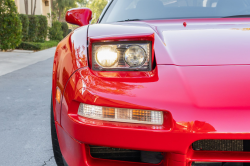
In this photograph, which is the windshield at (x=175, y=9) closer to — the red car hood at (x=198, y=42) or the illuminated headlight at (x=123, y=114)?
the red car hood at (x=198, y=42)

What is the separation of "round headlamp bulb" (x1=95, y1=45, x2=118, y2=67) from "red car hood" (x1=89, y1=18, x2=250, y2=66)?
10 centimetres

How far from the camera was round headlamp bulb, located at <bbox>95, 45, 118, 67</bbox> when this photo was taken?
1451 millimetres

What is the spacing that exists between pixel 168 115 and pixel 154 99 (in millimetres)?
90

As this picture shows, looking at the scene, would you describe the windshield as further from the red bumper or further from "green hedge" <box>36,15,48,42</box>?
"green hedge" <box>36,15,48,42</box>

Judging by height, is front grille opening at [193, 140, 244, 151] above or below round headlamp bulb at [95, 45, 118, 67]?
below

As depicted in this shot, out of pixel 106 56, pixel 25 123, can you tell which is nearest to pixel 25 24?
pixel 25 123

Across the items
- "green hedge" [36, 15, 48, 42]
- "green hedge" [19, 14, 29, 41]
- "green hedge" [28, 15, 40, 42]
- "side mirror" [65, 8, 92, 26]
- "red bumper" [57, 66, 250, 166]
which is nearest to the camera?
"red bumper" [57, 66, 250, 166]

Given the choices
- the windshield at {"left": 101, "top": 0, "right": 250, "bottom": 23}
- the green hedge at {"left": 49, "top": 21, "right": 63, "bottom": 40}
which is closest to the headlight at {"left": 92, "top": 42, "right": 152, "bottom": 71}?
the windshield at {"left": 101, "top": 0, "right": 250, "bottom": 23}

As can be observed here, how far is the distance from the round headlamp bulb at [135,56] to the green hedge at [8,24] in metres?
10.5

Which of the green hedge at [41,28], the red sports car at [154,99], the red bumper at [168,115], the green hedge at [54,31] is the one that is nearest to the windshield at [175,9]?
the red sports car at [154,99]

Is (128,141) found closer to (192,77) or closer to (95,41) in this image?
(192,77)

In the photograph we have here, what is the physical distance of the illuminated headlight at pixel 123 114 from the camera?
127 centimetres

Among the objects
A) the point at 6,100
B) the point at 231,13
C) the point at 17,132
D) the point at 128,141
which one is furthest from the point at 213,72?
the point at 6,100

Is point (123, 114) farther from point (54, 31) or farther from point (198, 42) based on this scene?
point (54, 31)
